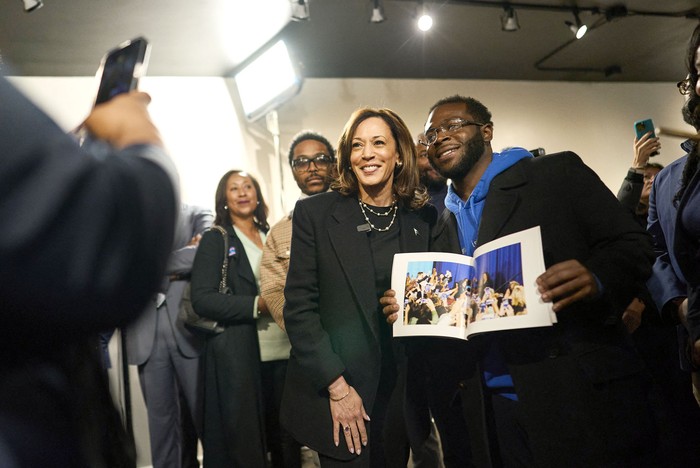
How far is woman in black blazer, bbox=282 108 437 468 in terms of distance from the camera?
193cm

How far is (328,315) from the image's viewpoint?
204 centimetres

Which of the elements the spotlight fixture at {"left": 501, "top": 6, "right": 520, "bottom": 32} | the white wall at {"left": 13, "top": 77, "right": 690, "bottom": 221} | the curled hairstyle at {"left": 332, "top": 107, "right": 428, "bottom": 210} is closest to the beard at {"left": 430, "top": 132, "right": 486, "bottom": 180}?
the curled hairstyle at {"left": 332, "top": 107, "right": 428, "bottom": 210}

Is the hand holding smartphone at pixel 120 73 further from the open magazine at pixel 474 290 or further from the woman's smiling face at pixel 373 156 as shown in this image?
the woman's smiling face at pixel 373 156

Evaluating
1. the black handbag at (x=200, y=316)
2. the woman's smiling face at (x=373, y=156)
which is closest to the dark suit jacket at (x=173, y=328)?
the black handbag at (x=200, y=316)

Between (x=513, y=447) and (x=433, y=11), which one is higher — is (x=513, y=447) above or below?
below

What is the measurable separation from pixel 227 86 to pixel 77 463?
5.07m

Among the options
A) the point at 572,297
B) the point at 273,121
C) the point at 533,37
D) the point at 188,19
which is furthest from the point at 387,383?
the point at 533,37

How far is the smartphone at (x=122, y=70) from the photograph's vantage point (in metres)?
0.81

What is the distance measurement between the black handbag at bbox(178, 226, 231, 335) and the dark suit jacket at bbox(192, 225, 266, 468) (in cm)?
4

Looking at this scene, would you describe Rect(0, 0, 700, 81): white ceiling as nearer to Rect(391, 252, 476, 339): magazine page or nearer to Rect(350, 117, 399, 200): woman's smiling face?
Rect(350, 117, 399, 200): woman's smiling face

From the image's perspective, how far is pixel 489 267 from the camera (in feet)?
5.50

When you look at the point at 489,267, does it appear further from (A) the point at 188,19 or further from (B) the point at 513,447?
(A) the point at 188,19

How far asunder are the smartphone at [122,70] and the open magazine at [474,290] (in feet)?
3.72

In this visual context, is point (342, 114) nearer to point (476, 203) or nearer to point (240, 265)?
point (240, 265)
